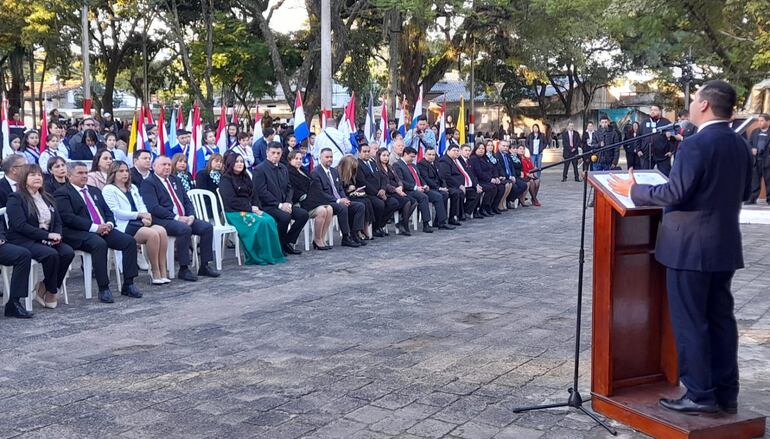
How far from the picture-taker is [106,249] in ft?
25.9

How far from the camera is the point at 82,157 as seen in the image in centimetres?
1346

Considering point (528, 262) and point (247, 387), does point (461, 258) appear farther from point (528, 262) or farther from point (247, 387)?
point (247, 387)

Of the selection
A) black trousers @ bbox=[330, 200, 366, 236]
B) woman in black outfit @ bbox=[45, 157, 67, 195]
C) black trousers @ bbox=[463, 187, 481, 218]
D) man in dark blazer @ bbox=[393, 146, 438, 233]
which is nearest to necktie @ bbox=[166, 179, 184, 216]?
woman in black outfit @ bbox=[45, 157, 67, 195]

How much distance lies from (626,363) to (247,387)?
2.26m

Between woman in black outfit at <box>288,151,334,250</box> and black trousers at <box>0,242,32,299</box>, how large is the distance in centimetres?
450

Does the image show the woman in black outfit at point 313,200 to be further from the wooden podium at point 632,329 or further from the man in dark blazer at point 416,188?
the wooden podium at point 632,329

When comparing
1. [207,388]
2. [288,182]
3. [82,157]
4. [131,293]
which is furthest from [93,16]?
[207,388]

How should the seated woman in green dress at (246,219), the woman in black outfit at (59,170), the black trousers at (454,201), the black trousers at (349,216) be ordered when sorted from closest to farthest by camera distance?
the woman in black outfit at (59,170), the seated woman in green dress at (246,219), the black trousers at (349,216), the black trousers at (454,201)

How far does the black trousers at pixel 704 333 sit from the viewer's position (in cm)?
398

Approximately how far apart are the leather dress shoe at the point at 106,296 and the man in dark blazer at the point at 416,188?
19.7 feet

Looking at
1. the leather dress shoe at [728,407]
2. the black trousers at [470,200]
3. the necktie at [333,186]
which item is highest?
the necktie at [333,186]

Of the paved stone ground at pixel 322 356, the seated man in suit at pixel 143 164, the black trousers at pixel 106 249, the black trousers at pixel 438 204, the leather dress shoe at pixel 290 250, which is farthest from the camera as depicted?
the black trousers at pixel 438 204

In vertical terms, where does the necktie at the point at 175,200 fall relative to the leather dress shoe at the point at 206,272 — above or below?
above

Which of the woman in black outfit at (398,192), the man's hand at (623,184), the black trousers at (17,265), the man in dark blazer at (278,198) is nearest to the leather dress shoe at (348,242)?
the man in dark blazer at (278,198)
